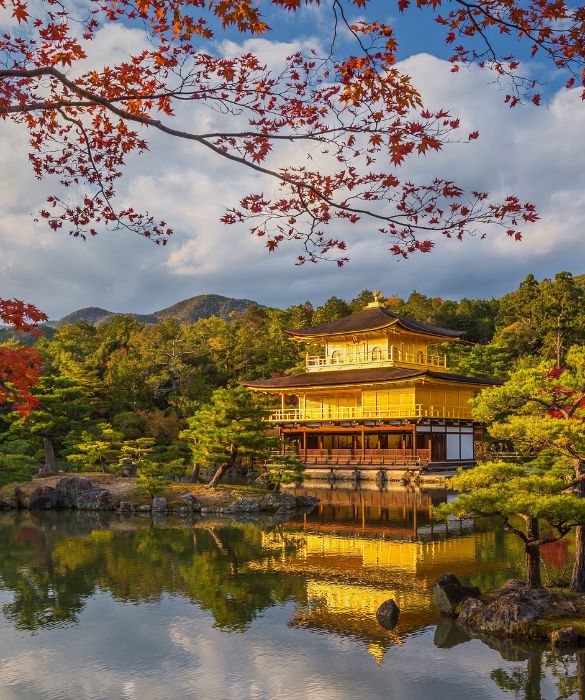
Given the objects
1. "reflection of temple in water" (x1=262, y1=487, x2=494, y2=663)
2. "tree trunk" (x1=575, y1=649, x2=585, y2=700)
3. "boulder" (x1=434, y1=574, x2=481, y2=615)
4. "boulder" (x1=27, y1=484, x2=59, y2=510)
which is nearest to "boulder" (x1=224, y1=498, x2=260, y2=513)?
"reflection of temple in water" (x1=262, y1=487, x2=494, y2=663)

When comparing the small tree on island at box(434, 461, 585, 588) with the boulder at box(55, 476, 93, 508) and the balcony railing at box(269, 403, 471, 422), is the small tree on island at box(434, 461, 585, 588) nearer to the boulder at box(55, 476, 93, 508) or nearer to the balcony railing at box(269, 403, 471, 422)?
the boulder at box(55, 476, 93, 508)

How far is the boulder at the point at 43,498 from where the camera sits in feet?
74.0

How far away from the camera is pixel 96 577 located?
1225cm

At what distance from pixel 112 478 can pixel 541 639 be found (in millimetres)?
18118

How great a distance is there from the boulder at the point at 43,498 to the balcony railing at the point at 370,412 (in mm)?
10059

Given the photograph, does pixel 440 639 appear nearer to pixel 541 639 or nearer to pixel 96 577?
pixel 541 639

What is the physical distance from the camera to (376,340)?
120ft

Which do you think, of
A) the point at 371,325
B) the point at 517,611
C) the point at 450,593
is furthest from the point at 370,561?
the point at 371,325

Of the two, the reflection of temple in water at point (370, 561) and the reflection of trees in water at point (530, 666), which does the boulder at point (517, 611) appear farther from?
the reflection of temple in water at point (370, 561)

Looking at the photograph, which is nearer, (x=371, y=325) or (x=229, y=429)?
(x=229, y=429)

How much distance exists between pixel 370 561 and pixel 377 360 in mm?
23795

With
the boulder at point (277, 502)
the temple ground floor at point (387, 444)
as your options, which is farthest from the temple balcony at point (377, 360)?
the boulder at point (277, 502)

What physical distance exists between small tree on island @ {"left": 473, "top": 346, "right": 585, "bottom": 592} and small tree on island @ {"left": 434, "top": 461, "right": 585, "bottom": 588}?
44 cm

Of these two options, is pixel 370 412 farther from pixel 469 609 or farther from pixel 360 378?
pixel 469 609
